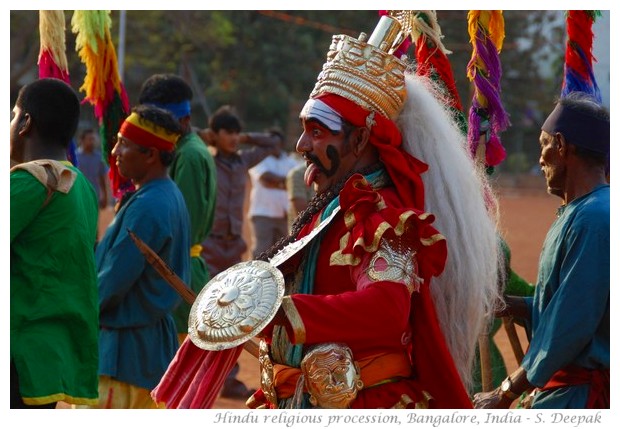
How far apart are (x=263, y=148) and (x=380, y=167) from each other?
7.75 metres

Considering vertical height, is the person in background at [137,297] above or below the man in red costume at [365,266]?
below

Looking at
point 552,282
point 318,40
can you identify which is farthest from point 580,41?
point 318,40

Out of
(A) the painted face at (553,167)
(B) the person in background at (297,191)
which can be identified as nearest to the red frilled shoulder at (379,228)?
(A) the painted face at (553,167)

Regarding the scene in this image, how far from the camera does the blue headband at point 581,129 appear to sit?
14.7 feet

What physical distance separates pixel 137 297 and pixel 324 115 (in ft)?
8.11

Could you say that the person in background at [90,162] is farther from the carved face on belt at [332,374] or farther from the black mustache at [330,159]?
the carved face on belt at [332,374]

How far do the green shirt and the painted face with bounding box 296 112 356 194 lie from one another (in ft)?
3.39

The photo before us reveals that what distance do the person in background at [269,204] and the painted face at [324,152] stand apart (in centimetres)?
847

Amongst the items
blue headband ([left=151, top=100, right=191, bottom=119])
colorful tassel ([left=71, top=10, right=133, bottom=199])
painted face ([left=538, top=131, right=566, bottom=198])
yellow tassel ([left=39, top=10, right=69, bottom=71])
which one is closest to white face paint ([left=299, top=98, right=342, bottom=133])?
painted face ([left=538, top=131, right=566, bottom=198])

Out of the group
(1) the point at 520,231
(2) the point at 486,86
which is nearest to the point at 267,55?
(1) the point at 520,231

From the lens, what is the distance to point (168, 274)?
5.29 metres

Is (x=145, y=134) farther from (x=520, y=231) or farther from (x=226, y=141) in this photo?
(x=520, y=231)

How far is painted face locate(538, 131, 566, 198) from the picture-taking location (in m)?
4.52

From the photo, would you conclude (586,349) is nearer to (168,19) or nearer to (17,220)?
(17,220)
